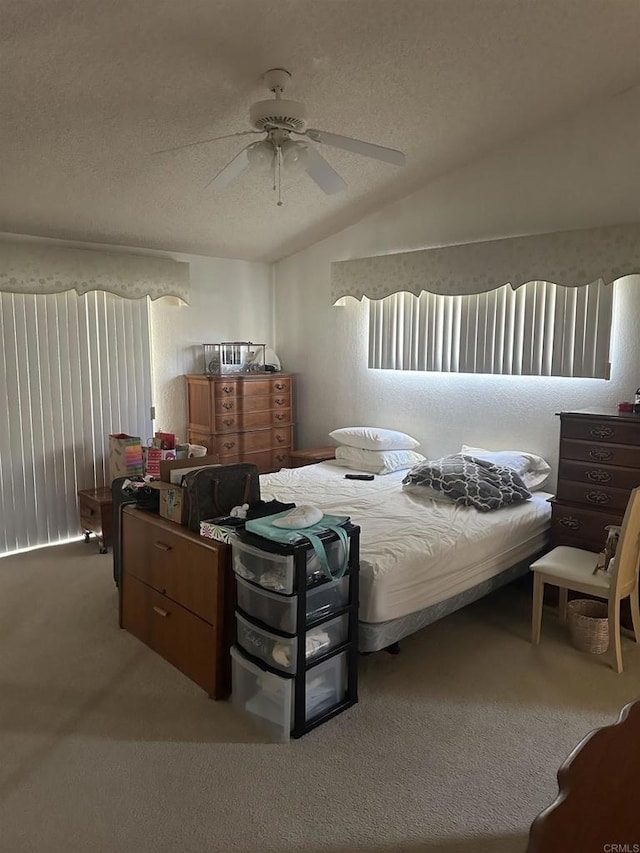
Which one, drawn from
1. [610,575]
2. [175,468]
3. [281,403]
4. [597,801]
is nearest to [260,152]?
[175,468]

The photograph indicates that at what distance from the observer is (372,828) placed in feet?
6.43

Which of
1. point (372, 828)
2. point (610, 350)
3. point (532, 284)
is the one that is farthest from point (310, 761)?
point (532, 284)

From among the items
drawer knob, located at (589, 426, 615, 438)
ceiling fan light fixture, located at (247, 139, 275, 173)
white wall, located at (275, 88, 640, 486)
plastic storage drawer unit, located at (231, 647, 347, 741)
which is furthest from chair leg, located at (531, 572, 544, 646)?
ceiling fan light fixture, located at (247, 139, 275, 173)

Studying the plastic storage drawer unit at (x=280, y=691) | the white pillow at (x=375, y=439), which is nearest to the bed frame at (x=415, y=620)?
the plastic storage drawer unit at (x=280, y=691)

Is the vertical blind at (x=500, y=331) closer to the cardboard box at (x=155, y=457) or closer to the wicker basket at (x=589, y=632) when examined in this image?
the wicker basket at (x=589, y=632)

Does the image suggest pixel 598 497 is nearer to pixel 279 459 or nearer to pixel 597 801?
pixel 597 801

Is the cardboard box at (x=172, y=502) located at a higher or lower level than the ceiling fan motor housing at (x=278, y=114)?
lower

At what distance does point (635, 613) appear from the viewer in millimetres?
3111

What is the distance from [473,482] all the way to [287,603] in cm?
175

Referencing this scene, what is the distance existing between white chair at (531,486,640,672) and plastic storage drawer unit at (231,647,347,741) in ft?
3.91

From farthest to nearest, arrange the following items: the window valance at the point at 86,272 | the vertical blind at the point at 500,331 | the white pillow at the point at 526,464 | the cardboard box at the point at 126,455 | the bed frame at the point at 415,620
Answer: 1. the cardboard box at the point at 126,455
2. the window valance at the point at 86,272
3. the white pillow at the point at 526,464
4. the vertical blind at the point at 500,331
5. the bed frame at the point at 415,620

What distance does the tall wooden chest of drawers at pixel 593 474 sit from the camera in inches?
128

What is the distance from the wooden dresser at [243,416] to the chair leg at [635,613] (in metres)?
3.13

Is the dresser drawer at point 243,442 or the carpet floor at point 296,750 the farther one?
the dresser drawer at point 243,442
